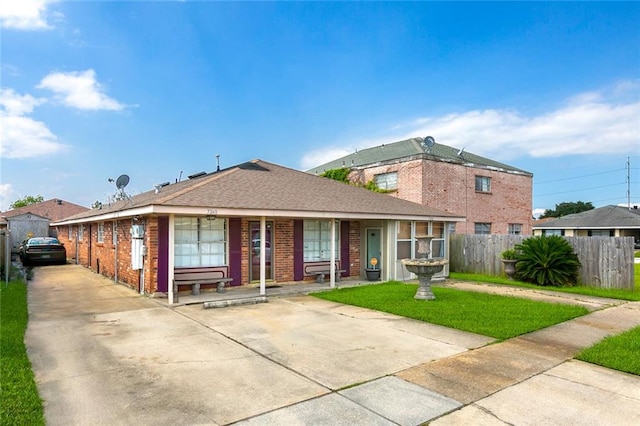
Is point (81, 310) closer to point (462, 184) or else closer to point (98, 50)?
point (98, 50)

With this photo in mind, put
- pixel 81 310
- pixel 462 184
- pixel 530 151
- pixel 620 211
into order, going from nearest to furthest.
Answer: pixel 81 310, pixel 462 184, pixel 530 151, pixel 620 211

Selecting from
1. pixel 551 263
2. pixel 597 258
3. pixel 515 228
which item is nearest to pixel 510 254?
pixel 551 263

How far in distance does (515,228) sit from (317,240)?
51.2ft

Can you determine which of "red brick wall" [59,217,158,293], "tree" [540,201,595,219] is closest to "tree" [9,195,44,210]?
"red brick wall" [59,217,158,293]

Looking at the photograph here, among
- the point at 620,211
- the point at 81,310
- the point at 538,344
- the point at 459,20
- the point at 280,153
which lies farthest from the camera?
the point at 620,211

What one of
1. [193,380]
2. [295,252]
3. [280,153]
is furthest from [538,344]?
[280,153]

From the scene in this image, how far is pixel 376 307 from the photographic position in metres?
9.02

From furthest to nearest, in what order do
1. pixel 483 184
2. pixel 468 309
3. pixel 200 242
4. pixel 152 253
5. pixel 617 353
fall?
pixel 483 184 < pixel 200 242 < pixel 152 253 < pixel 468 309 < pixel 617 353

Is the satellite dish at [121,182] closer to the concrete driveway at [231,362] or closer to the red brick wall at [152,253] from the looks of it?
the red brick wall at [152,253]

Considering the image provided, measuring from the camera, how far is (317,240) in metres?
13.3

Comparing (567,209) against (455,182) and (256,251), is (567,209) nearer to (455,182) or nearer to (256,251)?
(455,182)

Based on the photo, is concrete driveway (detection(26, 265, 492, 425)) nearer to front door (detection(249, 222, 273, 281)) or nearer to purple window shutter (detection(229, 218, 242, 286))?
purple window shutter (detection(229, 218, 242, 286))

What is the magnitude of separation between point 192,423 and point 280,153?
22.7 metres

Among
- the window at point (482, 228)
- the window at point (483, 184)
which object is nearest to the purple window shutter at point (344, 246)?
the window at point (482, 228)
